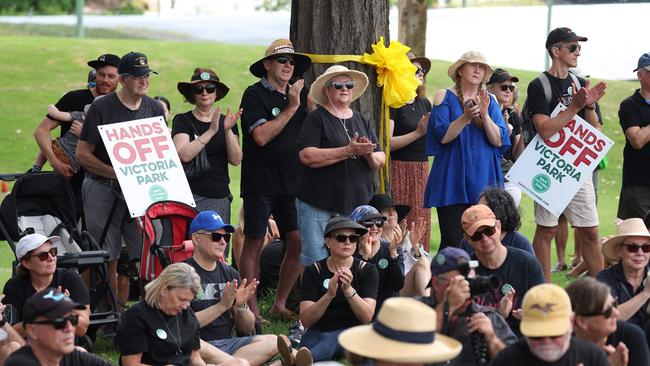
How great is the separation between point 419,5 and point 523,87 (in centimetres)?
459

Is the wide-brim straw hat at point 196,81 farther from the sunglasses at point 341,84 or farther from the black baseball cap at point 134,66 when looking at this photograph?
the sunglasses at point 341,84

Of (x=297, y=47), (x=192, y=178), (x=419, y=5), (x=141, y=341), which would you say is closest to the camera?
(x=141, y=341)

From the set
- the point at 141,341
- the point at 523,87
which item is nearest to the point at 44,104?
the point at 523,87

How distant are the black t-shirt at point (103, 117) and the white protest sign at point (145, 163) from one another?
0.08m

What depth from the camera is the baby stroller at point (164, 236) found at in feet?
32.3

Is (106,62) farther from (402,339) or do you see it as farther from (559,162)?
(402,339)

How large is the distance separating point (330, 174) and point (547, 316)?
12.6 feet

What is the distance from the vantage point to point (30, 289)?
28.9ft

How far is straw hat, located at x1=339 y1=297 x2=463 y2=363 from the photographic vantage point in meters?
5.80

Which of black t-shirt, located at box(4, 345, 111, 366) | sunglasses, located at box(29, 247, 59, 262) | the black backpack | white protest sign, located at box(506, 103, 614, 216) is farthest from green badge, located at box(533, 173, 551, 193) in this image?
black t-shirt, located at box(4, 345, 111, 366)

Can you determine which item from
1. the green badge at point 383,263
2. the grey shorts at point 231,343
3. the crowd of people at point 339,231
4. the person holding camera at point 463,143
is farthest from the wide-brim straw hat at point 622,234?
the grey shorts at point 231,343

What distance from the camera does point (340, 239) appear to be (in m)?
8.80

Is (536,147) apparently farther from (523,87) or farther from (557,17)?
(557,17)

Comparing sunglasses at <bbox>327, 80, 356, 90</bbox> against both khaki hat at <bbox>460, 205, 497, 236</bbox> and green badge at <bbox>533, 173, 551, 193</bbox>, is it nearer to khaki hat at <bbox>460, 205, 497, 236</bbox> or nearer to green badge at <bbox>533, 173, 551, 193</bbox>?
green badge at <bbox>533, 173, 551, 193</bbox>
